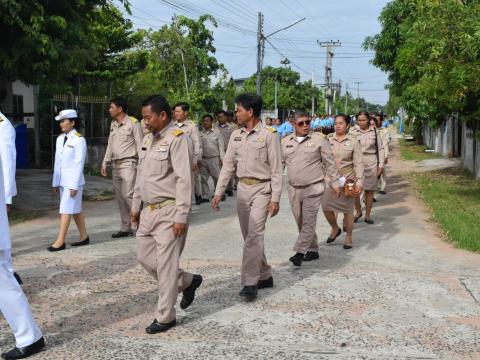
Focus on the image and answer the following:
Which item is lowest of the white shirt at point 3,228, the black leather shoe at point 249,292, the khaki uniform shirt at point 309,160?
the black leather shoe at point 249,292

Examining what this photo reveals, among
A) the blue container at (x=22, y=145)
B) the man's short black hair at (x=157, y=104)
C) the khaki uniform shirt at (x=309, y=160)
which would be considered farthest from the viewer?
the blue container at (x=22, y=145)

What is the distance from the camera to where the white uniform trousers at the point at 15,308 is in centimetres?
389

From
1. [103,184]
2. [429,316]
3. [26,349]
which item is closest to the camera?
[26,349]

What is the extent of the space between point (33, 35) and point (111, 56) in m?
13.0

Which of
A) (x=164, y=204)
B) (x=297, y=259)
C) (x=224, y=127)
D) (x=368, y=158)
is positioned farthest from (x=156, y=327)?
(x=224, y=127)

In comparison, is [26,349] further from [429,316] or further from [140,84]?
[140,84]

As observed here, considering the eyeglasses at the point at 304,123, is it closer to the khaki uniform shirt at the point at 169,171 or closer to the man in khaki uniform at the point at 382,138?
the khaki uniform shirt at the point at 169,171

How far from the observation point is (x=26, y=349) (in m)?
3.98

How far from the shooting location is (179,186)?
4535 millimetres

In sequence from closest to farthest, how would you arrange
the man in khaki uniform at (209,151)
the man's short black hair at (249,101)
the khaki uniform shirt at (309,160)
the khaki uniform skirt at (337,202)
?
the man's short black hair at (249,101) < the khaki uniform shirt at (309,160) < the khaki uniform skirt at (337,202) < the man in khaki uniform at (209,151)

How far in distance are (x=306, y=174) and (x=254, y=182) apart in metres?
1.26

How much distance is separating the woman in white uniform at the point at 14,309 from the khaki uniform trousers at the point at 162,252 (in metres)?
0.94

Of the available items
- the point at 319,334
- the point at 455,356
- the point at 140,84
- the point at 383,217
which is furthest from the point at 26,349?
the point at 140,84

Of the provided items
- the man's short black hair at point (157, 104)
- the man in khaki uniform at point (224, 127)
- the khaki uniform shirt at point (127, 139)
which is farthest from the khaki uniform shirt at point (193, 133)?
the man's short black hair at point (157, 104)
